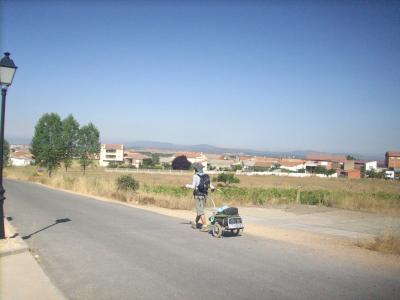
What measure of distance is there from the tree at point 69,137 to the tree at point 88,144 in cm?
371

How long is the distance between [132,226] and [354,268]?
6618mm

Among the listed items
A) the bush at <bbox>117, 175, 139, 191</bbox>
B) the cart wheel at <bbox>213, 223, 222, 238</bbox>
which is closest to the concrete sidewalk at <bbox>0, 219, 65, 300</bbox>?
the cart wheel at <bbox>213, 223, 222, 238</bbox>

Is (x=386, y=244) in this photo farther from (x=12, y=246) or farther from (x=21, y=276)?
(x=12, y=246)

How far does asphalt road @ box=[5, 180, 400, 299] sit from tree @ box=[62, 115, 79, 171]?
50128 millimetres

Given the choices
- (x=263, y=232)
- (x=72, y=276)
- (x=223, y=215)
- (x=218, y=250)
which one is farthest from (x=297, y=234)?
(x=72, y=276)

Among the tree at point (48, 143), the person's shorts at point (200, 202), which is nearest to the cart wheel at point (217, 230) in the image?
the person's shorts at point (200, 202)

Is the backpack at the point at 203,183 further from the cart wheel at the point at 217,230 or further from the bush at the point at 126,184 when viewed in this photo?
the bush at the point at 126,184

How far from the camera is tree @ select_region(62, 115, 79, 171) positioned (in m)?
59.6

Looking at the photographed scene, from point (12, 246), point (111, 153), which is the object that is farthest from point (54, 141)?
point (111, 153)

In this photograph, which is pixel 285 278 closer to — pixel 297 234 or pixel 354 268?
pixel 354 268

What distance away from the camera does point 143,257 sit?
8.04m

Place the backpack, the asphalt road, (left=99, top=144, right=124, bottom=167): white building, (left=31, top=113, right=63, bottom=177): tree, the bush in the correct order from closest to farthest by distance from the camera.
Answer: the asphalt road → the backpack → the bush → (left=31, top=113, right=63, bottom=177): tree → (left=99, top=144, right=124, bottom=167): white building

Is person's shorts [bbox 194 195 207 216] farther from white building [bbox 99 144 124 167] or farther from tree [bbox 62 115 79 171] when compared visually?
white building [bbox 99 144 124 167]

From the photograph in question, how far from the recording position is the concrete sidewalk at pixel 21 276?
19.0ft
